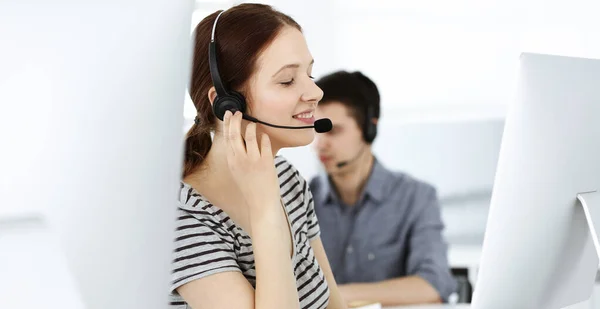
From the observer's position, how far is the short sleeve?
1.17 meters

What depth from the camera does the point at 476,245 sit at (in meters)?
3.58

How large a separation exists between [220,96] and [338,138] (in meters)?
1.20

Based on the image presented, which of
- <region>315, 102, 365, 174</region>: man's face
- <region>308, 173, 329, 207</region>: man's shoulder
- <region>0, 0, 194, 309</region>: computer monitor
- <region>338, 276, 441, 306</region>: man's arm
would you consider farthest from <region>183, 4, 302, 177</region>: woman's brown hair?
<region>308, 173, 329, 207</region>: man's shoulder

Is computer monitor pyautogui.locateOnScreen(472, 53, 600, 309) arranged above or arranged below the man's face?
below

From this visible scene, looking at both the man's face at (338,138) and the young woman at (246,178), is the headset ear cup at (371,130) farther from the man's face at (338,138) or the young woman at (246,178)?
the young woman at (246,178)

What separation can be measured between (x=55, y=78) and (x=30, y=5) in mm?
59

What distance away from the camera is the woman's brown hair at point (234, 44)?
1334mm

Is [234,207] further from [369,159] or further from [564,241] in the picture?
[369,159]

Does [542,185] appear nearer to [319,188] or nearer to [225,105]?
[225,105]

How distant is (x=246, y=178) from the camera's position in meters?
1.23

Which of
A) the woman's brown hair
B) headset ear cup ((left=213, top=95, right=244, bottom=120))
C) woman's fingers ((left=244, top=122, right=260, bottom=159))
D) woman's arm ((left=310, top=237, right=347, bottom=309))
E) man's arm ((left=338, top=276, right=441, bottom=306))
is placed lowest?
man's arm ((left=338, top=276, right=441, bottom=306))

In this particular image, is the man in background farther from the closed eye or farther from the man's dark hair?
the closed eye

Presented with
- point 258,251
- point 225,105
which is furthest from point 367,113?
point 258,251

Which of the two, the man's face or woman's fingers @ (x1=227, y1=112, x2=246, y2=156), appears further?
the man's face
